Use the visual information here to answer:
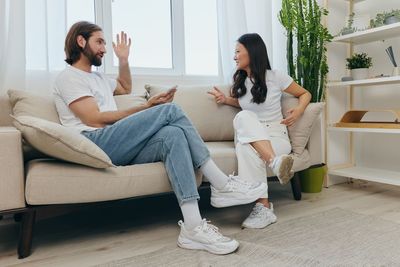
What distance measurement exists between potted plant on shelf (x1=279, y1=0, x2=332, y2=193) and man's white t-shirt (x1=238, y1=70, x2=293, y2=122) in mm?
405

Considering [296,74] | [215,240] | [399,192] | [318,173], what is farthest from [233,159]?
[399,192]

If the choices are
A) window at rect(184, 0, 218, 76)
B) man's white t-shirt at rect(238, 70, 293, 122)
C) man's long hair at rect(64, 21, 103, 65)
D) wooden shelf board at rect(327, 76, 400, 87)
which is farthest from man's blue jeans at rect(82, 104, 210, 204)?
wooden shelf board at rect(327, 76, 400, 87)

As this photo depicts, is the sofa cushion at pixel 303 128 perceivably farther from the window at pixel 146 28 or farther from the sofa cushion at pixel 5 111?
the sofa cushion at pixel 5 111

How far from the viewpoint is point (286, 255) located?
133cm

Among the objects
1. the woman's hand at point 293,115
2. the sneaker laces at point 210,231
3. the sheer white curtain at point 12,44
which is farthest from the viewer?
the woman's hand at point 293,115

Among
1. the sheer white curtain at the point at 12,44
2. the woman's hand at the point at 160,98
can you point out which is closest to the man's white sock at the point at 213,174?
the woman's hand at the point at 160,98

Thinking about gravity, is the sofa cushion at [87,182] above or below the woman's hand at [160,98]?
below

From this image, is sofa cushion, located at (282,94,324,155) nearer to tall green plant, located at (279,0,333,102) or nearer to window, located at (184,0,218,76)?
tall green plant, located at (279,0,333,102)

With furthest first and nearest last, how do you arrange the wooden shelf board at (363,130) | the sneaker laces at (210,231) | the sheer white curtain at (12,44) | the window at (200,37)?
the window at (200,37), the wooden shelf board at (363,130), the sheer white curtain at (12,44), the sneaker laces at (210,231)

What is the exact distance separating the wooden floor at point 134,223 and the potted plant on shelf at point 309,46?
0.45ft

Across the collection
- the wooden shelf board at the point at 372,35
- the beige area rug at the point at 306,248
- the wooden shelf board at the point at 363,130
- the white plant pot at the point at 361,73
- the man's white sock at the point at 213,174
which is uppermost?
the wooden shelf board at the point at 372,35

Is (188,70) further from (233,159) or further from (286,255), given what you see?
(286,255)

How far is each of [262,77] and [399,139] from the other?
4.11 ft

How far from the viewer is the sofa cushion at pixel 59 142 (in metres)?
1.29
